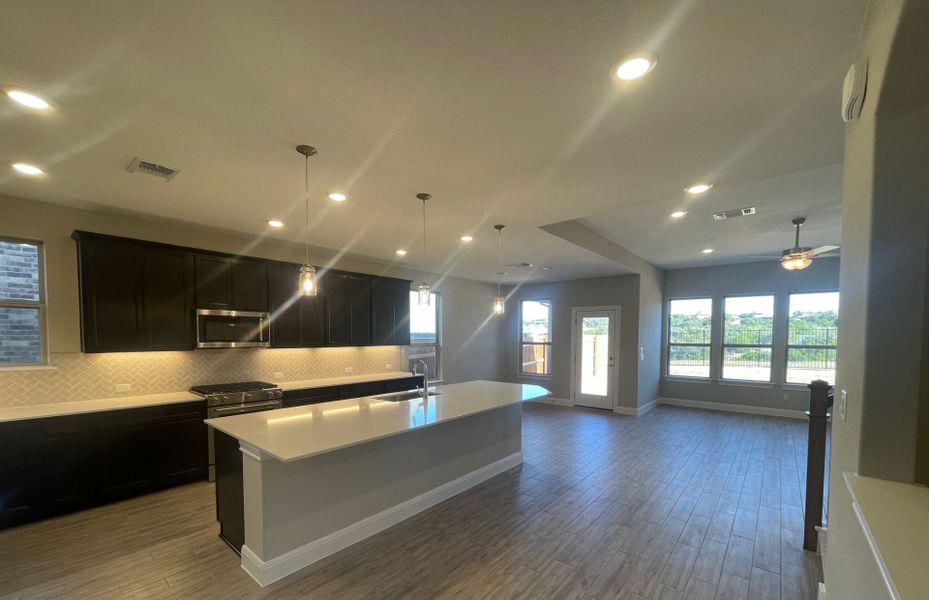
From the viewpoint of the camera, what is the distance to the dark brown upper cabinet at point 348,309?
520 cm

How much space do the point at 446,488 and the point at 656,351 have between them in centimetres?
608

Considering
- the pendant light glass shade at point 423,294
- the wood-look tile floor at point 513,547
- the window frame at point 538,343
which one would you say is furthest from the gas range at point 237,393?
the window frame at point 538,343

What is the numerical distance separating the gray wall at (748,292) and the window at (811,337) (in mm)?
121

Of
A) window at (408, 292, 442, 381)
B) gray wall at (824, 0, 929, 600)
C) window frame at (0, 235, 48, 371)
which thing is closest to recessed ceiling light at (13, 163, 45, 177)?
window frame at (0, 235, 48, 371)

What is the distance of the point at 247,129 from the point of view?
6.73 ft

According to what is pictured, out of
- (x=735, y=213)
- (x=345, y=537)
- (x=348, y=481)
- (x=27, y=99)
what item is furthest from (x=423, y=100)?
(x=735, y=213)

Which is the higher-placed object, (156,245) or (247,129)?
(247,129)

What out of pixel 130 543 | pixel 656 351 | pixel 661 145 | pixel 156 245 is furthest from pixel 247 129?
pixel 656 351

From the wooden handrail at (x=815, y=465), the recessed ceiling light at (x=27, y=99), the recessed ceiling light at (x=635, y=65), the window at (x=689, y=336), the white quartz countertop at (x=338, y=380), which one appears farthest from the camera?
the window at (x=689, y=336)

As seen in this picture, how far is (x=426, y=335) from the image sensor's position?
23.0ft

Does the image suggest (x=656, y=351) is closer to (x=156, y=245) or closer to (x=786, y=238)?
(x=786, y=238)

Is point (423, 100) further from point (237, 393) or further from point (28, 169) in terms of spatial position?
point (237, 393)

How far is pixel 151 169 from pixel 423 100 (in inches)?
82.8

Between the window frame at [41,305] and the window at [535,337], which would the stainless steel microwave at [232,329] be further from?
the window at [535,337]
